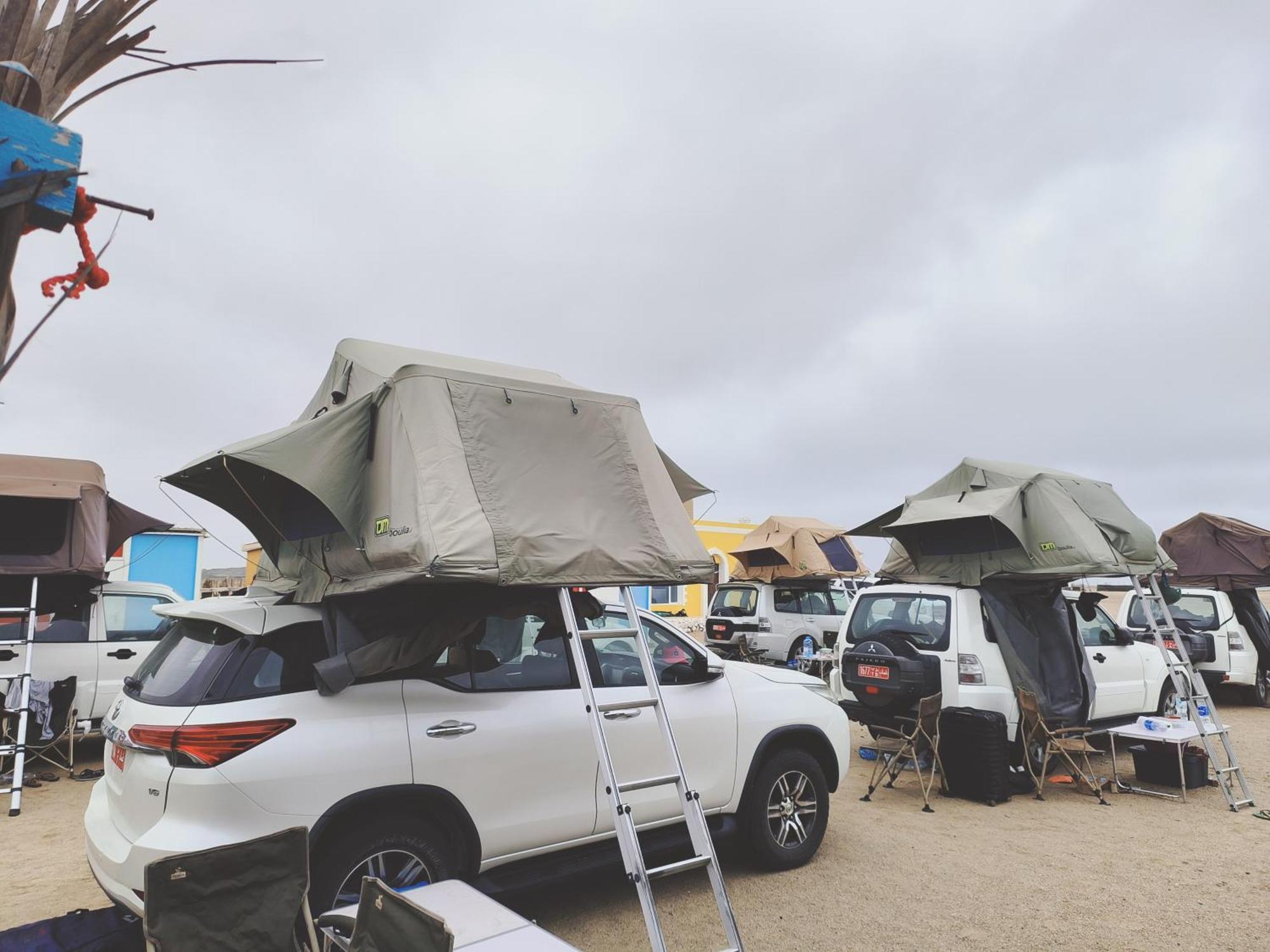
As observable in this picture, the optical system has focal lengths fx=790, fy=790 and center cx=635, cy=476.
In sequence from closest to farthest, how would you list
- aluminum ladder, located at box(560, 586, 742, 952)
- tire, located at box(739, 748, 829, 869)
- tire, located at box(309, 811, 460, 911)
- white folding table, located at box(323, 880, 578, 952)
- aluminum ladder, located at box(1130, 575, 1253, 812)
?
white folding table, located at box(323, 880, 578, 952), aluminum ladder, located at box(560, 586, 742, 952), tire, located at box(309, 811, 460, 911), tire, located at box(739, 748, 829, 869), aluminum ladder, located at box(1130, 575, 1253, 812)

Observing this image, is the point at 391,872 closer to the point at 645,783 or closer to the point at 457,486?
the point at 645,783

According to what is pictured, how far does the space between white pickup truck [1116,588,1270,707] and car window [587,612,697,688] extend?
9.54m

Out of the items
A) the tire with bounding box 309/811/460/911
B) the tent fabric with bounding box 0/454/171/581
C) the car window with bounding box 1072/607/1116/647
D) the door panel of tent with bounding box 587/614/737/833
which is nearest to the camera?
the tire with bounding box 309/811/460/911

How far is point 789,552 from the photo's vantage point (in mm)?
14938

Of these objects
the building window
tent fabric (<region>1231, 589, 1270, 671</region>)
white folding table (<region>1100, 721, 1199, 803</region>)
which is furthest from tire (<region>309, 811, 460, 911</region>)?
the building window

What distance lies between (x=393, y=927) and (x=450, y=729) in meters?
1.37

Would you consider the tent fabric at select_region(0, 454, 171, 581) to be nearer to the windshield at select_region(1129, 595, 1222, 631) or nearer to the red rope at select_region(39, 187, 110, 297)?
the red rope at select_region(39, 187, 110, 297)

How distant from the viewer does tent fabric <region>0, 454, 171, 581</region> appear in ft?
24.2

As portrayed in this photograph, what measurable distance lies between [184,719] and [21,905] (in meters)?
2.39

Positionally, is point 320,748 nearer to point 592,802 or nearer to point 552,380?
point 592,802

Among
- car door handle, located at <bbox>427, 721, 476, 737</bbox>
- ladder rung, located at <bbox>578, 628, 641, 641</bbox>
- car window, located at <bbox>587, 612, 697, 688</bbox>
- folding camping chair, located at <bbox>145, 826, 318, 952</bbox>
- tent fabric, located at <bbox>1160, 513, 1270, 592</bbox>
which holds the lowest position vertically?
folding camping chair, located at <bbox>145, 826, 318, 952</bbox>

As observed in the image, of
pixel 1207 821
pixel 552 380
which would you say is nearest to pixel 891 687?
pixel 1207 821

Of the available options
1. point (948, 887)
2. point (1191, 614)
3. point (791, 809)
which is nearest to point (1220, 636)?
point (1191, 614)

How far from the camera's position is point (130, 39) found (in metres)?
1.91
